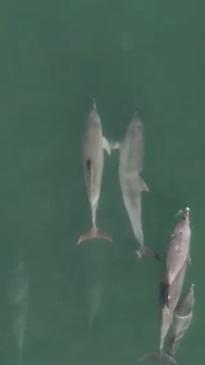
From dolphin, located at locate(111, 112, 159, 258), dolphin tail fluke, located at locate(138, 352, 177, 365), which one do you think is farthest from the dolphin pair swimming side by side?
dolphin, located at locate(111, 112, 159, 258)

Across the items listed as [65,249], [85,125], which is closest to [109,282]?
[65,249]

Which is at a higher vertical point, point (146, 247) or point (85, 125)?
point (85, 125)

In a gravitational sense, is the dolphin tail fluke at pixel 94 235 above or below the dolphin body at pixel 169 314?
above

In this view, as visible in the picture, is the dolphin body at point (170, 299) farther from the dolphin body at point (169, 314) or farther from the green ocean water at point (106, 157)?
the green ocean water at point (106, 157)

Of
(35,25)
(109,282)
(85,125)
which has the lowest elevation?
(109,282)

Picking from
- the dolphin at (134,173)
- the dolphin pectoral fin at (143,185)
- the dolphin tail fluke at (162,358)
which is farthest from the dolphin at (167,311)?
the dolphin pectoral fin at (143,185)

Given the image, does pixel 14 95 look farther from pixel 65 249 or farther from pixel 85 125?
pixel 65 249

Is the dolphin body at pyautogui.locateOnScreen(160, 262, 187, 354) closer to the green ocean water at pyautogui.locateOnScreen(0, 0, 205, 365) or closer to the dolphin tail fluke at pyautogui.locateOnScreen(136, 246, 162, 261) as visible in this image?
the green ocean water at pyautogui.locateOnScreen(0, 0, 205, 365)
